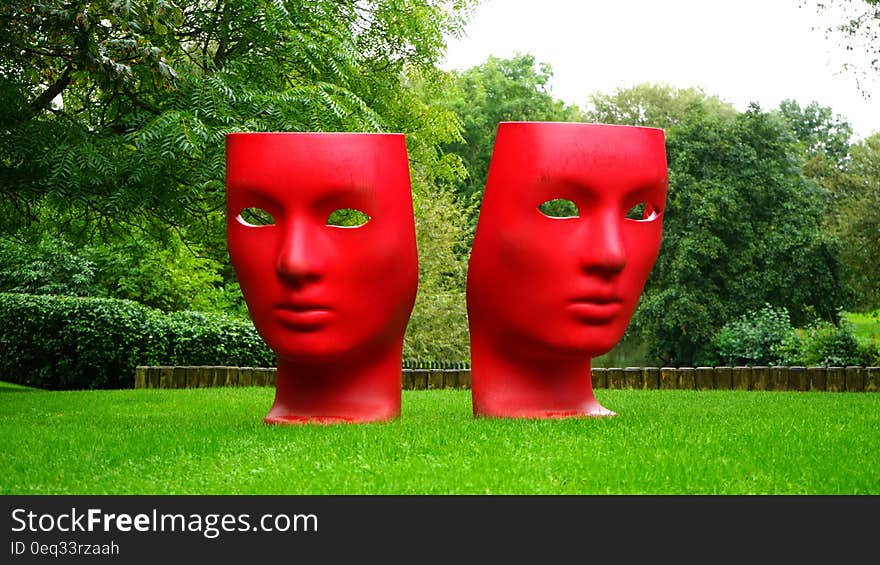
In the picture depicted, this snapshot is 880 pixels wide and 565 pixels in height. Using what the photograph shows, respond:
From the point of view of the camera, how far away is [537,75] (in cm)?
3991

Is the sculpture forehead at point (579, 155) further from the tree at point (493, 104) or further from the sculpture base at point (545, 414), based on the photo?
the tree at point (493, 104)

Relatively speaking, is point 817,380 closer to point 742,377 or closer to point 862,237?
point 742,377

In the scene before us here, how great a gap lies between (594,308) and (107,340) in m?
9.64

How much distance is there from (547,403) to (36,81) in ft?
22.4

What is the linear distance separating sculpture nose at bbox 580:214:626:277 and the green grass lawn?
1339mm

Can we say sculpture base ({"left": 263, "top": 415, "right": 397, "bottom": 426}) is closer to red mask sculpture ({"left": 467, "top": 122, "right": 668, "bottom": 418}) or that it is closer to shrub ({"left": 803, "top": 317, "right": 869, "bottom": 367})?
red mask sculpture ({"left": 467, "top": 122, "right": 668, "bottom": 418})

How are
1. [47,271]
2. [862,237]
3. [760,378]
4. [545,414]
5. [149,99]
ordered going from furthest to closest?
1. [862,237]
2. [47,271]
3. [760,378]
4. [149,99]
5. [545,414]

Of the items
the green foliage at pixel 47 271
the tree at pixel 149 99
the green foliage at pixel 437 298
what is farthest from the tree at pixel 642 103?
the tree at pixel 149 99

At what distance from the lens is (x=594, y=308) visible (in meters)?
9.78

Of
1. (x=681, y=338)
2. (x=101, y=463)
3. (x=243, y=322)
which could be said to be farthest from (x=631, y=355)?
(x=101, y=463)

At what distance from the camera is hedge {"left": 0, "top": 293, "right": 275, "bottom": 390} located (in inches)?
672

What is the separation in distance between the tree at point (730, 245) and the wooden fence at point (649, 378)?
35.4 feet

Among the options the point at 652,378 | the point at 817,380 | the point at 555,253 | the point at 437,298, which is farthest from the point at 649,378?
the point at 437,298

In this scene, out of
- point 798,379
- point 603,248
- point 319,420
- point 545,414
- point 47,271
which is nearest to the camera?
point 603,248
